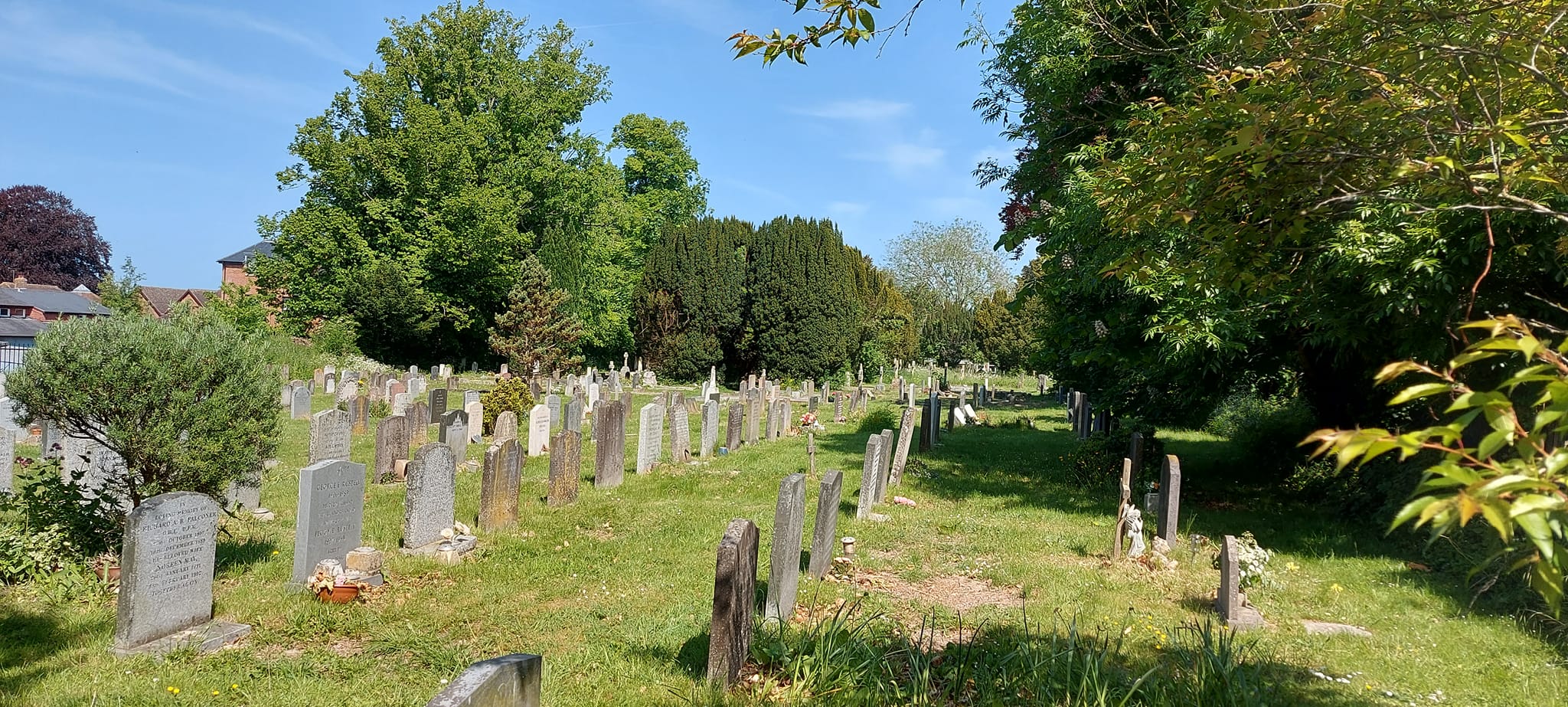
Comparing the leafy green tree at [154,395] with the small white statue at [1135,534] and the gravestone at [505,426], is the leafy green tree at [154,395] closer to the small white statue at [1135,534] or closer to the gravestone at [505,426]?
the gravestone at [505,426]

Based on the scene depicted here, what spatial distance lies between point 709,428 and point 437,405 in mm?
7513

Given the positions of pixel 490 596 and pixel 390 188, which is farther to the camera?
pixel 390 188

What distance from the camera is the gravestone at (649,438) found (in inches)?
579

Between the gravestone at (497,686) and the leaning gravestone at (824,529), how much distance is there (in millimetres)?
4901

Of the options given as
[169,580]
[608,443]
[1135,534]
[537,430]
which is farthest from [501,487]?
[1135,534]

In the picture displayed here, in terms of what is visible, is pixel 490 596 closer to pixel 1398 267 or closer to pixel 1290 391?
pixel 1398 267

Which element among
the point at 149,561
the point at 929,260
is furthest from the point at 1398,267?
the point at 929,260

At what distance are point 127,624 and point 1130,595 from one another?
25.5 feet

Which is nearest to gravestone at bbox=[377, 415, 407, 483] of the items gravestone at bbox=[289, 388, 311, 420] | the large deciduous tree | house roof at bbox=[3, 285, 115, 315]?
gravestone at bbox=[289, 388, 311, 420]

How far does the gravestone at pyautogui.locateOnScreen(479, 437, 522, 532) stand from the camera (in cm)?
972

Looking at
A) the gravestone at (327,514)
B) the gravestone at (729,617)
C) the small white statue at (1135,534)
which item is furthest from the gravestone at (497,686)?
the small white statue at (1135,534)

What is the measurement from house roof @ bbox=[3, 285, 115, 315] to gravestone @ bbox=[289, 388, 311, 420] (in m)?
43.7

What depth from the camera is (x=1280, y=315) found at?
11.4 meters

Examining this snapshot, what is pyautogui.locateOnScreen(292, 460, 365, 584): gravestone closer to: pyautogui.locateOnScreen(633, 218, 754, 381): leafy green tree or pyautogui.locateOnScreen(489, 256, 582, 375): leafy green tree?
pyautogui.locateOnScreen(489, 256, 582, 375): leafy green tree
